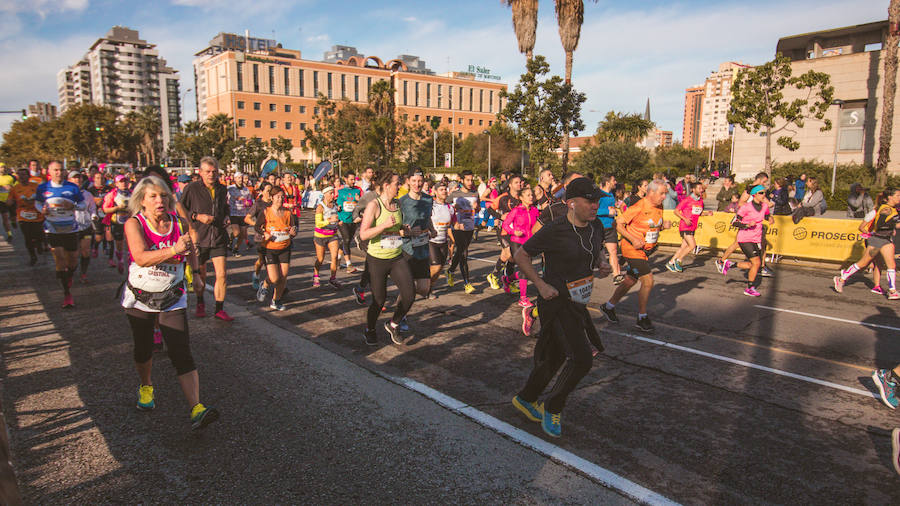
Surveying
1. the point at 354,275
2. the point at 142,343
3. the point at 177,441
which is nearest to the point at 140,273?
the point at 142,343

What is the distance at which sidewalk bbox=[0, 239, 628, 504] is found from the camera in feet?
10.4

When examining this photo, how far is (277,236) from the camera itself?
7500mm

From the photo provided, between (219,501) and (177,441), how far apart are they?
0.98 metres

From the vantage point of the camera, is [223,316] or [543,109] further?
[543,109]

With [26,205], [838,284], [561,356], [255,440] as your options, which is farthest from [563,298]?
[26,205]

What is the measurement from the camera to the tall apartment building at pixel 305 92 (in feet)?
323

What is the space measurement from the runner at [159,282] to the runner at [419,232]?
2.74 metres

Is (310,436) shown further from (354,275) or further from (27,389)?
(354,275)

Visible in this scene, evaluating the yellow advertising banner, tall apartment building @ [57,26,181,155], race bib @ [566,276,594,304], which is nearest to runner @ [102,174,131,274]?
race bib @ [566,276,594,304]

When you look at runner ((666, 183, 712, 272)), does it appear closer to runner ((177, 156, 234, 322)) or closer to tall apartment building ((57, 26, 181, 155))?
runner ((177, 156, 234, 322))

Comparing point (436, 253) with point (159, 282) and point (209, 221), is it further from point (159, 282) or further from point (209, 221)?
point (159, 282)

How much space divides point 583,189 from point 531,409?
5.82 ft

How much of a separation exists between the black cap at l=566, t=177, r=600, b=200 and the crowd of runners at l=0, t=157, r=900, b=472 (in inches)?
0.4

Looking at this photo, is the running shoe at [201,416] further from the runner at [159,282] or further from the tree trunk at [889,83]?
the tree trunk at [889,83]
